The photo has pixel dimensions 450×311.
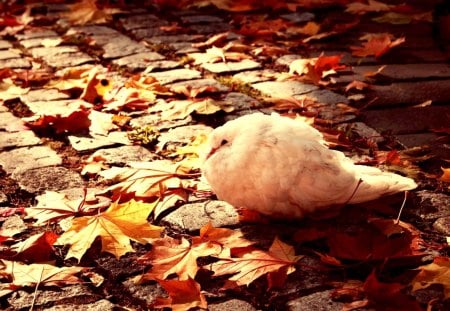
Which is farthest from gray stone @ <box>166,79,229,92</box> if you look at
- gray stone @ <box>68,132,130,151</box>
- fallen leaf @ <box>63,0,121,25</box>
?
fallen leaf @ <box>63,0,121,25</box>

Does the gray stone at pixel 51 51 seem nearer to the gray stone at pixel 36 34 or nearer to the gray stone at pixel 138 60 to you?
the gray stone at pixel 36 34

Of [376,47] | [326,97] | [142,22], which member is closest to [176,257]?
[326,97]

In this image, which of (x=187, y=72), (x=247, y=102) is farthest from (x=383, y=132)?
(x=187, y=72)

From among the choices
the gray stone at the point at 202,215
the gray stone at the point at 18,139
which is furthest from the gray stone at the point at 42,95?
the gray stone at the point at 202,215

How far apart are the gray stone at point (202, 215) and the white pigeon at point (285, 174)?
14cm

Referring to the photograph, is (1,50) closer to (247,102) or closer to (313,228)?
(247,102)

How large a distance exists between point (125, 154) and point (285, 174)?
1.10 m

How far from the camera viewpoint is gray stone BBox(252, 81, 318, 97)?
389 centimetres

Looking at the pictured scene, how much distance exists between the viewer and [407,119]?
3.50m

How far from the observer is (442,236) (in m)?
2.46

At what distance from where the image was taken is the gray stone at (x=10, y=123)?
3.56 meters

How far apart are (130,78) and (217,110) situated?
764 millimetres

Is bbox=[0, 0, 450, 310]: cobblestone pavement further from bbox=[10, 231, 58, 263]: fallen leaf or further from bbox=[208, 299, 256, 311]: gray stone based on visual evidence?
bbox=[10, 231, 58, 263]: fallen leaf

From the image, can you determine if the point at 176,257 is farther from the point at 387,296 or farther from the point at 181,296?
the point at 387,296
